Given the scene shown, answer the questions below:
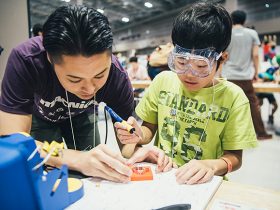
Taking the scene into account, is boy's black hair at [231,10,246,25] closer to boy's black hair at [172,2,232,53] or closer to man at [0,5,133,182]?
boy's black hair at [172,2,232,53]

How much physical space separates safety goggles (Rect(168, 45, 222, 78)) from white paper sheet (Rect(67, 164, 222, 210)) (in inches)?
17.6

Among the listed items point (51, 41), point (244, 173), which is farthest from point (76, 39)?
point (244, 173)

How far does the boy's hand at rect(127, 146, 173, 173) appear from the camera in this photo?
1.02 metres

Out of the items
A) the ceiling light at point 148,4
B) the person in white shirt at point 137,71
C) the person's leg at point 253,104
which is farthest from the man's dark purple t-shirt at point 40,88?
the ceiling light at point 148,4

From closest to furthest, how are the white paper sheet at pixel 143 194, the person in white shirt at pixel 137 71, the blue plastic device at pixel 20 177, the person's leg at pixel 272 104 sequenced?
1. the blue plastic device at pixel 20 177
2. the white paper sheet at pixel 143 194
3. the person's leg at pixel 272 104
4. the person in white shirt at pixel 137 71

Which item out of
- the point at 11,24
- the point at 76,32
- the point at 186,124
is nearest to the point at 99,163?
the point at 76,32

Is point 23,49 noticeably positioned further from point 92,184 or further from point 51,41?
point 92,184

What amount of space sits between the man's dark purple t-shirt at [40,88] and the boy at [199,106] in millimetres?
164

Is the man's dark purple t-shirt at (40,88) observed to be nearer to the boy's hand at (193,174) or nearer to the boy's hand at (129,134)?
the boy's hand at (129,134)

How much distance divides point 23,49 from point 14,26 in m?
2.51

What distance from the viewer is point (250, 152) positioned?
3.52 metres

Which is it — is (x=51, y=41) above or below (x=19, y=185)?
above

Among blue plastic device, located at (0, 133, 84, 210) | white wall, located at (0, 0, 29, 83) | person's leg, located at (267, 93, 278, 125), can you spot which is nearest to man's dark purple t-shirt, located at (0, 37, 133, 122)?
blue plastic device, located at (0, 133, 84, 210)

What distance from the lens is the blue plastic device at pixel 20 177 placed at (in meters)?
0.52
